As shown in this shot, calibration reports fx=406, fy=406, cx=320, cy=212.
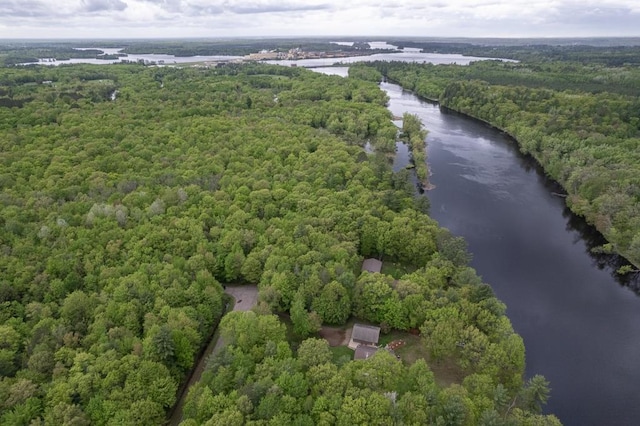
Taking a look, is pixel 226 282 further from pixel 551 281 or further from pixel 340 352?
pixel 551 281

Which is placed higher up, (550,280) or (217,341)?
(217,341)

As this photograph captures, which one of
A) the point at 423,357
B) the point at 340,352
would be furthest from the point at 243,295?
the point at 423,357

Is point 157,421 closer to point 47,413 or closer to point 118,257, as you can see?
point 47,413

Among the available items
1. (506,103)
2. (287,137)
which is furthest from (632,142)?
(287,137)

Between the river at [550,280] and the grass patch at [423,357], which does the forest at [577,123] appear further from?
the grass patch at [423,357]

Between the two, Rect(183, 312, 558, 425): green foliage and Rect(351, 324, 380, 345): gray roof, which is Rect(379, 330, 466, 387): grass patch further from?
Rect(183, 312, 558, 425): green foliage
